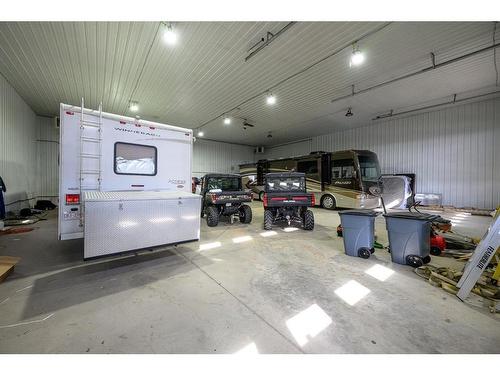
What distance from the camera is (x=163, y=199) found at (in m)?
2.99

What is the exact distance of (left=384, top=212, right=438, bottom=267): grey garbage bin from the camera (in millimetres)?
3141

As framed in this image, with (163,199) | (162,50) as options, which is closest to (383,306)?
(163,199)

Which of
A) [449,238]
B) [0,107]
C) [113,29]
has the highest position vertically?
[113,29]

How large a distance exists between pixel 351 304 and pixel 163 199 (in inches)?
111

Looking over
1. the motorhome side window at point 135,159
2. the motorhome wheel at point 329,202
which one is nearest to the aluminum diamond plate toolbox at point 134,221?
the motorhome side window at point 135,159

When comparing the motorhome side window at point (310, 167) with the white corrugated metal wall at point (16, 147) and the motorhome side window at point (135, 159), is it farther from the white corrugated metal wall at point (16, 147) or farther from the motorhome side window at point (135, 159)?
the white corrugated metal wall at point (16, 147)

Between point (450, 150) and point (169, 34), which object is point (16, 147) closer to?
point (169, 34)

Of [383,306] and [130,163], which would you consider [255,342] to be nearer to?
[383,306]

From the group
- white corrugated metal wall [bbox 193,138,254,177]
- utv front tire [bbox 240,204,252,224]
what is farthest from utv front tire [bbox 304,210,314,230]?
white corrugated metal wall [bbox 193,138,254,177]

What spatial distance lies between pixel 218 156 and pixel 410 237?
15267 mm

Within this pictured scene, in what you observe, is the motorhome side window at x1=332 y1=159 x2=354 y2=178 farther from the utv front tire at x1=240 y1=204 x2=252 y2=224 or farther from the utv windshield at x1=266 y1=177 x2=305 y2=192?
the utv front tire at x1=240 y1=204 x2=252 y2=224

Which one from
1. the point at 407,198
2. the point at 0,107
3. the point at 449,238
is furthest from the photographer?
the point at 407,198

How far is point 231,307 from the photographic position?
2.17m

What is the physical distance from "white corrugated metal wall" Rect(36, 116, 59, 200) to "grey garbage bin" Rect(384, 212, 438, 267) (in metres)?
14.8
